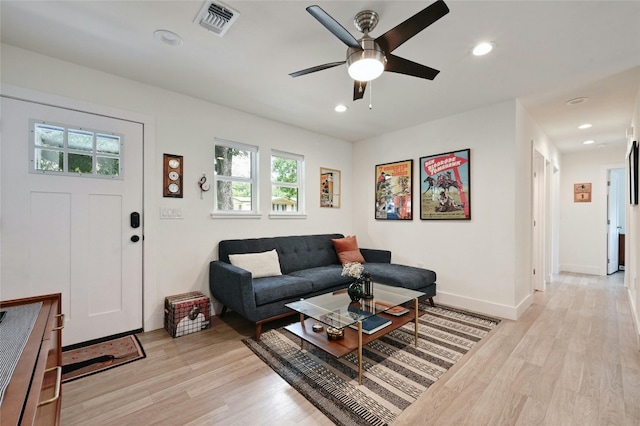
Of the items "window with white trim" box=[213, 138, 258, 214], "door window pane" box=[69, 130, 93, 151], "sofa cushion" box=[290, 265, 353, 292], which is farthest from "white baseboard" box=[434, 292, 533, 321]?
"door window pane" box=[69, 130, 93, 151]

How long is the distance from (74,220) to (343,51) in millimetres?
2719

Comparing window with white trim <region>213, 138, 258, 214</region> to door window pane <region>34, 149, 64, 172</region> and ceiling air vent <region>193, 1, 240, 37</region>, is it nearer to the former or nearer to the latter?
door window pane <region>34, 149, 64, 172</region>

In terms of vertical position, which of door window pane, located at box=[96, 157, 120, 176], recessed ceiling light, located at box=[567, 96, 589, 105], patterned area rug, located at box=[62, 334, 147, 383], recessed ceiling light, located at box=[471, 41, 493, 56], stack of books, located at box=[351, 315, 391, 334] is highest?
recessed ceiling light, located at box=[471, 41, 493, 56]

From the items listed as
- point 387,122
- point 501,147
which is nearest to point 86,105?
point 387,122

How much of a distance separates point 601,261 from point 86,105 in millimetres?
8165

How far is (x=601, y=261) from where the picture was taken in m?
5.29

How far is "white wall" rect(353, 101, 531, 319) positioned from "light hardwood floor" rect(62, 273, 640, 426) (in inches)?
25.9

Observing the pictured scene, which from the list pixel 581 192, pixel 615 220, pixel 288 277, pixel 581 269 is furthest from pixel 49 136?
pixel 615 220

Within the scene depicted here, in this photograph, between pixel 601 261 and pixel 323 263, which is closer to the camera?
pixel 323 263

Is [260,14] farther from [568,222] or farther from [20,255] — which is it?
[568,222]

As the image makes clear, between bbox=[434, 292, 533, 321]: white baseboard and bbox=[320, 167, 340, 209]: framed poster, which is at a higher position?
bbox=[320, 167, 340, 209]: framed poster

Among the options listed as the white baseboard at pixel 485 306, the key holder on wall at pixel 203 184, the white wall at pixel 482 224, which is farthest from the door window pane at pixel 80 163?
the white baseboard at pixel 485 306

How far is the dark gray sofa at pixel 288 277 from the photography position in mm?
2627

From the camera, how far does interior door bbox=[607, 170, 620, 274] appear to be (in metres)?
5.27
